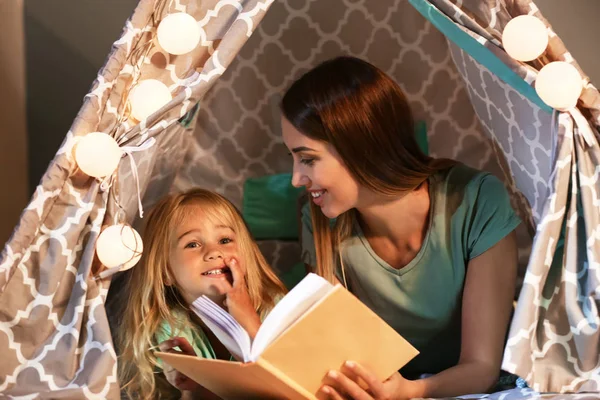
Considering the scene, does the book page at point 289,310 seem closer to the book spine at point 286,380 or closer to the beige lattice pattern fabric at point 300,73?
the book spine at point 286,380

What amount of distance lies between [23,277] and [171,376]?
16.6 inches

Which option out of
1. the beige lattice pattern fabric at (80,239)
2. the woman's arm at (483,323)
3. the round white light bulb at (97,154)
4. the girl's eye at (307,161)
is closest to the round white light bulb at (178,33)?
the beige lattice pattern fabric at (80,239)

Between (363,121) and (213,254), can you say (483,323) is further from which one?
(213,254)

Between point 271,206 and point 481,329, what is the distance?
0.84 m

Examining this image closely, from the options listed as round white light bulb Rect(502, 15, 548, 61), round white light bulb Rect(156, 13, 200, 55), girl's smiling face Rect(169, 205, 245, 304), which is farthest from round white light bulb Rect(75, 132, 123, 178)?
round white light bulb Rect(502, 15, 548, 61)

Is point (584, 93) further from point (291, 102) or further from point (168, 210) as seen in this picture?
point (168, 210)

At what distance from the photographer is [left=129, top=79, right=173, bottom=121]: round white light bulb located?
5.37ft

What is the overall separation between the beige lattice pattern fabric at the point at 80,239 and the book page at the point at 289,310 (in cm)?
39

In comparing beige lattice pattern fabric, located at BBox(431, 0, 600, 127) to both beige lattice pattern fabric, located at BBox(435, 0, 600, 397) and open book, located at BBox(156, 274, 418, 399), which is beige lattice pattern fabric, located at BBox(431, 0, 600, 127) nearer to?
beige lattice pattern fabric, located at BBox(435, 0, 600, 397)

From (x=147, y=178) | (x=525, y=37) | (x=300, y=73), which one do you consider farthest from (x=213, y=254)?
(x=525, y=37)

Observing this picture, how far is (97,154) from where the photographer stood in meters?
1.51

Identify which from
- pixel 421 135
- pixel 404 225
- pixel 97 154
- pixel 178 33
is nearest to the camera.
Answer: pixel 97 154

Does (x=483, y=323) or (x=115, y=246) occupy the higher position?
(x=115, y=246)

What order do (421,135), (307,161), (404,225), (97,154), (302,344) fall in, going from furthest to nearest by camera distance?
(421,135) < (404,225) < (307,161) < (97,154) < (302,344)
